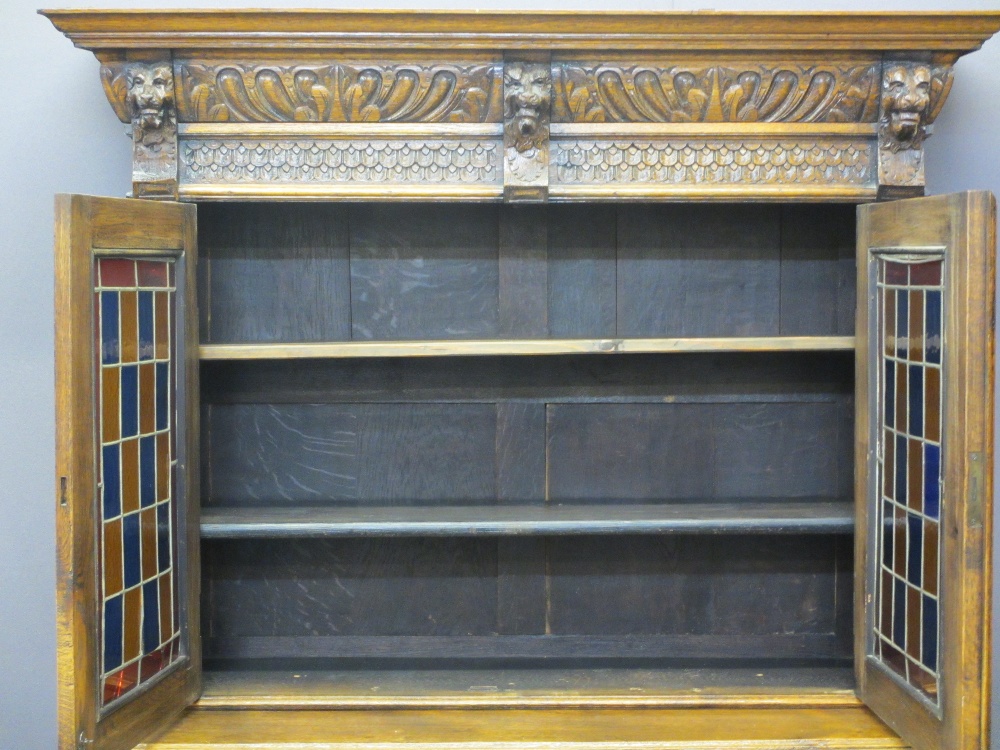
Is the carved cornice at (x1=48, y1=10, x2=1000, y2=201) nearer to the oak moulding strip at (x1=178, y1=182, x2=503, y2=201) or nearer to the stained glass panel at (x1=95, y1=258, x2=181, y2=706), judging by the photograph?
the oak moulding strip at (x1=178, y1=182, x2=503, y2=201)

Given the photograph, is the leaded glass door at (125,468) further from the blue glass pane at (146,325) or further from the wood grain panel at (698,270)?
the wood grain panel at (698,270)

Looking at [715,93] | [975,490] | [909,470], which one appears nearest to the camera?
[975,490]

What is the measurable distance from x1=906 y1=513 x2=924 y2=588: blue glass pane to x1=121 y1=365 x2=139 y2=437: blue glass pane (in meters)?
1.50

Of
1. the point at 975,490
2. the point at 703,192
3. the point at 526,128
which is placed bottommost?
the point at 975,490

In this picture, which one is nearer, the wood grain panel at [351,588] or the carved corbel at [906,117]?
the carved corbel at [906,117]

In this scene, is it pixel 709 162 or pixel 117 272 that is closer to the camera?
pixel 117 272

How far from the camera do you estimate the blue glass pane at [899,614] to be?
201 cm

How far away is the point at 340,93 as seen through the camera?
2.08m

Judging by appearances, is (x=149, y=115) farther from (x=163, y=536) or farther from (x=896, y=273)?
(x=896, y=273)

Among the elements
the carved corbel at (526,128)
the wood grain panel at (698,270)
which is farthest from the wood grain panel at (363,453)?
the carved corbel at (526,128)

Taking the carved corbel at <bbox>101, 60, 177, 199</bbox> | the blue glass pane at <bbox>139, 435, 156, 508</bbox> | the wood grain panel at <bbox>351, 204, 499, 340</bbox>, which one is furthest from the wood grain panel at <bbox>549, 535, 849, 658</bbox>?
the carved corbel at <bbox>101, 60, 177, 199</bbox>

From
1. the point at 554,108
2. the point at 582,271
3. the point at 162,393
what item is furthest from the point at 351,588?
the point at 554,108

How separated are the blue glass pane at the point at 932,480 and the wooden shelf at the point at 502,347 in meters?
0.35

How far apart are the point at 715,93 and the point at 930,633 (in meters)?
1.13
